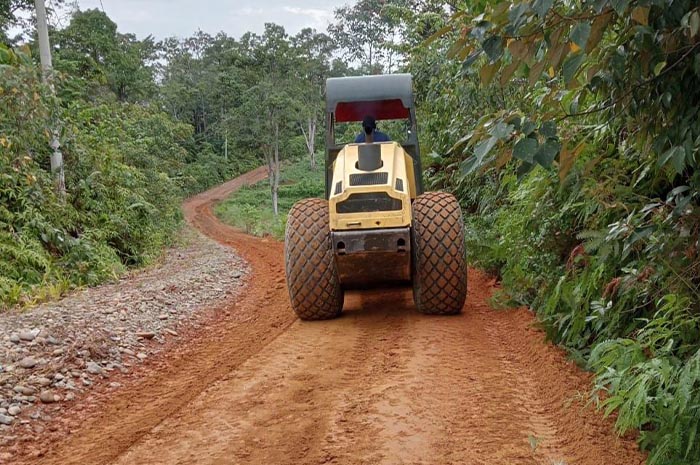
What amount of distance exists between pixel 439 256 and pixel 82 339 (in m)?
3.24

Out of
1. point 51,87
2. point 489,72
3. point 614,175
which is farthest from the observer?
point 51,87

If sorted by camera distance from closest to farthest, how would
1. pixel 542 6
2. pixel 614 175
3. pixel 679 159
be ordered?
pixel 542 6, pixel 679 159, pixel 614 175

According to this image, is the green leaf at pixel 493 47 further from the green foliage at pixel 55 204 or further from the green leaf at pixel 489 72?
the green foliage at pixel 55 204

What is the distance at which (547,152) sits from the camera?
1.97 metres

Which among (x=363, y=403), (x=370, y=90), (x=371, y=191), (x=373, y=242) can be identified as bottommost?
(x=363, y=403)

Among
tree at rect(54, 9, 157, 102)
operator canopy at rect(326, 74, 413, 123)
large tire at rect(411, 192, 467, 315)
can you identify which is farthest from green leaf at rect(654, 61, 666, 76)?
tree at rect(54, 9, 157, 102)

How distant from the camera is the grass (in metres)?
24.9

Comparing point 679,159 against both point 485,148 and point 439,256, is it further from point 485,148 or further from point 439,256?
point 439,256

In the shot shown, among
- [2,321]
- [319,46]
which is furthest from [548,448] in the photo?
[319,46]

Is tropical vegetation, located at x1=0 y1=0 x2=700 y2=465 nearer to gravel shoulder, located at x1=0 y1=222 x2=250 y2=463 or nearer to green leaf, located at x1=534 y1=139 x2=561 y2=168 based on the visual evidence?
green leaf, located at x1=534 y1=139 x2=561 y2=168

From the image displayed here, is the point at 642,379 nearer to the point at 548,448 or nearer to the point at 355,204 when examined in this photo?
the point at 548,448

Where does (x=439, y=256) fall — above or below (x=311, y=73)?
below

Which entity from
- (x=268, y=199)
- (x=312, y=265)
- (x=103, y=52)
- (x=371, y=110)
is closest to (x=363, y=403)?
(x=312, y=265)

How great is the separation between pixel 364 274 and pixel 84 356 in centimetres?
249
